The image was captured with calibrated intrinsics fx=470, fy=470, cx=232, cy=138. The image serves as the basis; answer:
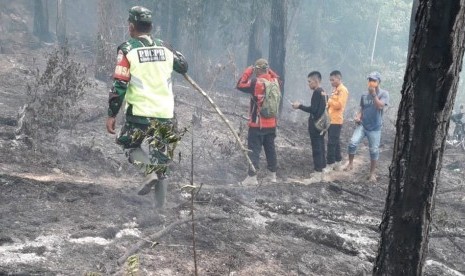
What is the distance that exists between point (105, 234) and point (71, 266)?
65 cm

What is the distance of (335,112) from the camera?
824cm

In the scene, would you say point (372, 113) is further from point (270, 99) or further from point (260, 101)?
A: point (260, 101)

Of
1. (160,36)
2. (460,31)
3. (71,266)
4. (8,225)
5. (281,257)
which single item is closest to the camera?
(460,31)

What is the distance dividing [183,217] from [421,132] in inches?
123

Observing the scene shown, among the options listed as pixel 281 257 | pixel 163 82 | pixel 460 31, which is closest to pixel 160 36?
pixel 163 82

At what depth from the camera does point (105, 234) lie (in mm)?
4117

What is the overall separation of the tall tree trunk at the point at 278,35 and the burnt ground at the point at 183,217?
511 centimetres

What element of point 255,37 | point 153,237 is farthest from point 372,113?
point 255,37

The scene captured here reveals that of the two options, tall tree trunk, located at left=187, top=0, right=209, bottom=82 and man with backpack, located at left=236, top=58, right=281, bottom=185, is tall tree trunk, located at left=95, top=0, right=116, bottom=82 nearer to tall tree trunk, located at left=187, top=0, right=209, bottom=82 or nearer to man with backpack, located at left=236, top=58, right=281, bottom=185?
tall tree trunk, located at left=187, top=0, right=209, bottom=82

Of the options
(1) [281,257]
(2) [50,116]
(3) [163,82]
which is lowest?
(1) [281,257]

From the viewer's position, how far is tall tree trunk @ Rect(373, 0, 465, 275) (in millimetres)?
2082

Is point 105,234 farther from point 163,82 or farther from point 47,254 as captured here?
point 163,82

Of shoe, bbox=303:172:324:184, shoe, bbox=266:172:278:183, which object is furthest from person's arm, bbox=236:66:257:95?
shoe, bbox=303:172:324:184

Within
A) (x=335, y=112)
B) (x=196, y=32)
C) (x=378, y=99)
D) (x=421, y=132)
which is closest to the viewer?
(x=421, y=132)
